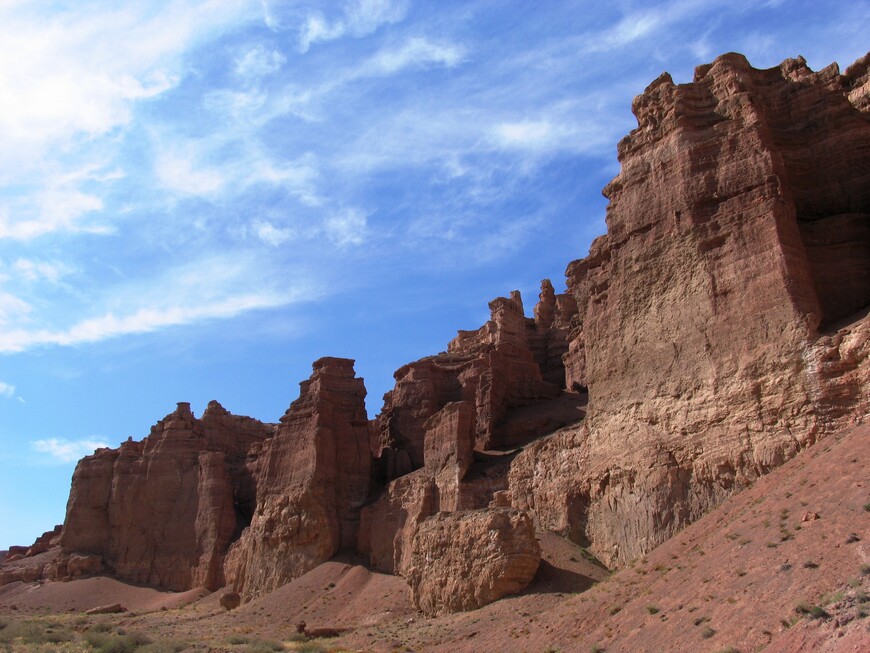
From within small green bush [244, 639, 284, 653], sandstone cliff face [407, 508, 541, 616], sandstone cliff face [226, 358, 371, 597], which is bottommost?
small green bush [244, 639, 284, 653]

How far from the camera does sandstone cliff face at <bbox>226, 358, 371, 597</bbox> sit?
180 ft

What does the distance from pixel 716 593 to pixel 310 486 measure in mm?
35957

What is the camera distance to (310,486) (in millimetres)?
56094

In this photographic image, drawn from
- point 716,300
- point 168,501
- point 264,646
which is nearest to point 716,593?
point 716,300

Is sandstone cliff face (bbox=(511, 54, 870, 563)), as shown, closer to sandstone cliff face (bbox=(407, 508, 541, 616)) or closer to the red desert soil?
the red desert soil

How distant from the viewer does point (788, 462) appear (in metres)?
29.7

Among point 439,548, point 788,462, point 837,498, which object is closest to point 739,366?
point 788,462

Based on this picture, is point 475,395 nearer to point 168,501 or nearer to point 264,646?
point 264,646

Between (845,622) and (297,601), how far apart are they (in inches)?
1463

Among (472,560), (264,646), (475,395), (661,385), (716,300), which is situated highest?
(475,395)

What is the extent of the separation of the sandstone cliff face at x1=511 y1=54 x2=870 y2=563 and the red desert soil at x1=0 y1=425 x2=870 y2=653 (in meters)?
2.07

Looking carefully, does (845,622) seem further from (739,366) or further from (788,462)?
(739,366)

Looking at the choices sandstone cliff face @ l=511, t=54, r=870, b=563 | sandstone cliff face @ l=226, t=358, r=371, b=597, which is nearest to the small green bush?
sandstone cliff face @ l=511, t=54, r=870, b=563

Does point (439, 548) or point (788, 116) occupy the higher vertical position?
point (788, 116)
